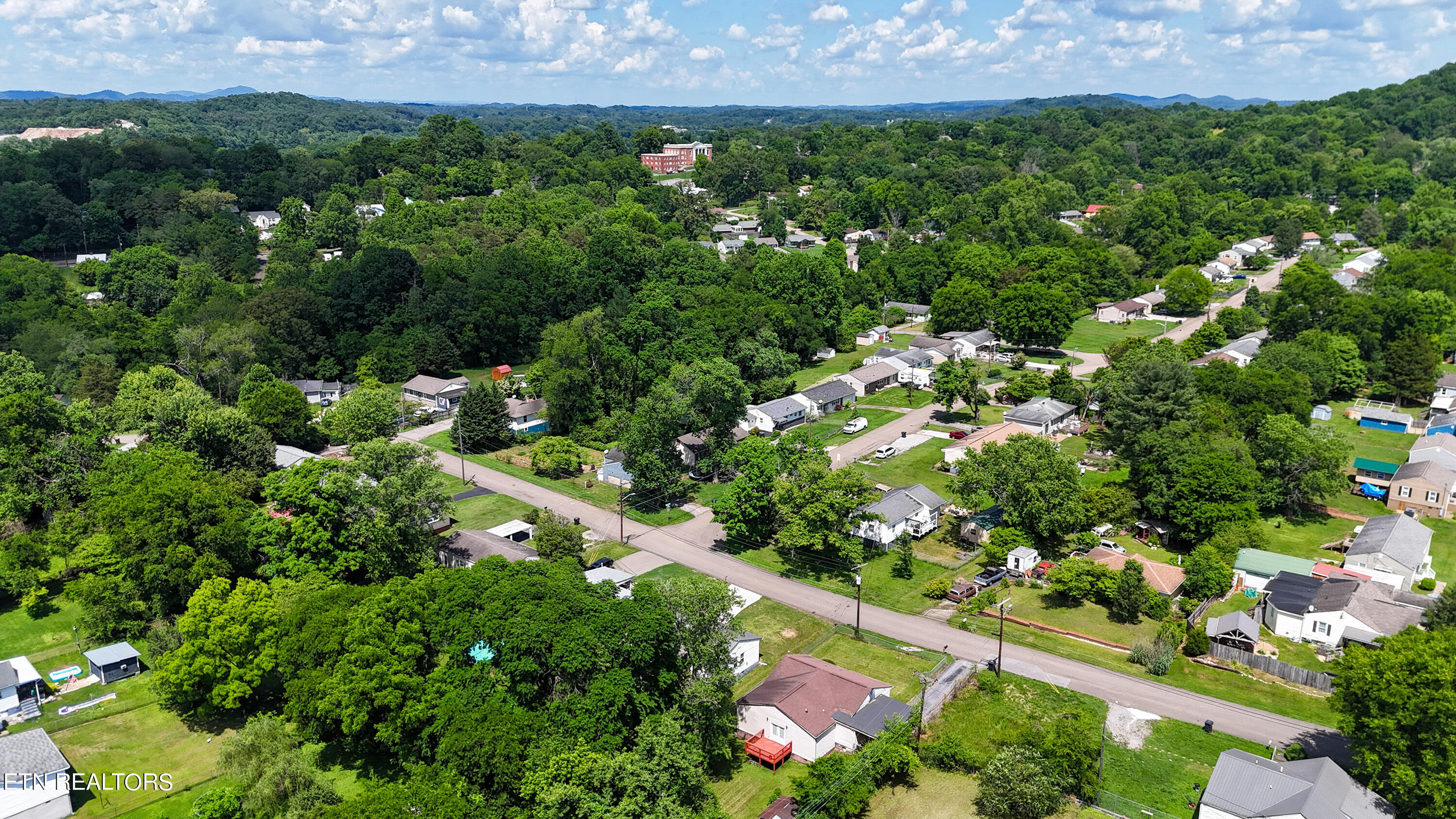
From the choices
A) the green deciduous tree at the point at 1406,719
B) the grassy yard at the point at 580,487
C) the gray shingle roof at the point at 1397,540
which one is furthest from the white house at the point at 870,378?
the green deciduous tree at the point at 1406,719

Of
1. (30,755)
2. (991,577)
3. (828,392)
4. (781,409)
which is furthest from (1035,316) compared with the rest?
(30,755)

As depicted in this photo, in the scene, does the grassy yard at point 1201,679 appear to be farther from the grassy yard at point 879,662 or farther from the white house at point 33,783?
the white house at point 33,783

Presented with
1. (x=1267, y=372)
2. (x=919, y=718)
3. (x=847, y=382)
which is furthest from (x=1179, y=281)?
(x=919, y=718)

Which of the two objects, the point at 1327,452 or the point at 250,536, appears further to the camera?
the point at 1327,452

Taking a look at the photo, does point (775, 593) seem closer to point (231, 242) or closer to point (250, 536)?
point (250, 536)

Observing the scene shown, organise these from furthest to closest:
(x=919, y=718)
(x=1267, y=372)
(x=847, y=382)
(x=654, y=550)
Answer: (x=847, y=382) → (x=1267, y=372) → (x=654, y=550) → (x=919, y=718)

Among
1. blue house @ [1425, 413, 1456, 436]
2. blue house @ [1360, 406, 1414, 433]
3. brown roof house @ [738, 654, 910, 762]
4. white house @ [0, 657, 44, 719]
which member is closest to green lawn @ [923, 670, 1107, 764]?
brown roof house @ [738, 654, 910, 762]

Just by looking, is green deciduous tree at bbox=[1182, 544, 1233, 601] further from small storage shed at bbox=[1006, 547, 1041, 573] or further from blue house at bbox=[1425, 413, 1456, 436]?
blue house at bbox=[1425, 413, 1456, 436]
